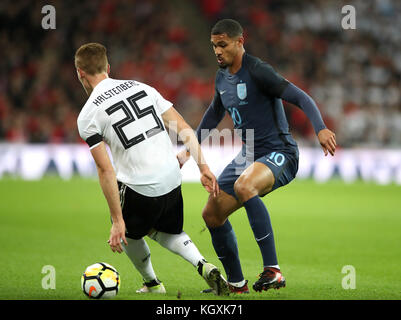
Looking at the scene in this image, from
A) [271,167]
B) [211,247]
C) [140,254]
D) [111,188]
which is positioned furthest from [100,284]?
[211,247]

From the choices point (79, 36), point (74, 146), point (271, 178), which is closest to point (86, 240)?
point (271, 178)

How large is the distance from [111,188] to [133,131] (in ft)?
1.54

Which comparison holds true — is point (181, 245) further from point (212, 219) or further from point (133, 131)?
point (133, 131)

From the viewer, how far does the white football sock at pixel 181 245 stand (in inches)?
196

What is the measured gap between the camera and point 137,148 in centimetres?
475

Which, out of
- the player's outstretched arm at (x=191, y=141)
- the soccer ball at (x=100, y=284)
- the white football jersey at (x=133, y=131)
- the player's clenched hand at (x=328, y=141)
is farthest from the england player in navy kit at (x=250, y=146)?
the soccer ball at (x=100, y=284)

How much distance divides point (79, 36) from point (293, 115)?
7199mm

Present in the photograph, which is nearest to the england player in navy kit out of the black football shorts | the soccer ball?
the black football shorts

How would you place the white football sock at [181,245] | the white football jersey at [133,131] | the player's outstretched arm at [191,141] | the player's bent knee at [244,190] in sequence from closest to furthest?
1. the white football jersey at [133,131]
2. the player's outstretched arm at [191,141]
3. the white football sock at [181,245]
4. the player's bent knee at [244,190]

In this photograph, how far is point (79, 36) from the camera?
68.7 feet

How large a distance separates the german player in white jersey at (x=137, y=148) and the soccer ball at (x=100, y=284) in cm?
32

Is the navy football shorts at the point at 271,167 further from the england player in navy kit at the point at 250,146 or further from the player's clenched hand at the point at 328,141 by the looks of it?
the player's clenched hand at the point at 328,141

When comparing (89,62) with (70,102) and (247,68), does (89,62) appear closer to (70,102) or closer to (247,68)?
(247,68)

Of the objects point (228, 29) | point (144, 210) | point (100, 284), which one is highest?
point (228, 29)
